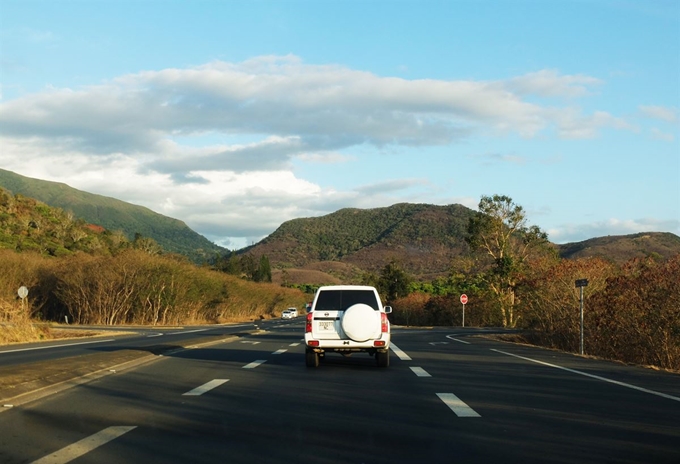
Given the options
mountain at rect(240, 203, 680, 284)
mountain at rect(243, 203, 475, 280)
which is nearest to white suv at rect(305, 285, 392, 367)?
mountain at rect(240, 203, 680, 284)

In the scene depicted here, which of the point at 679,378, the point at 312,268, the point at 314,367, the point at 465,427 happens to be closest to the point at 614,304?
the point at 679,378

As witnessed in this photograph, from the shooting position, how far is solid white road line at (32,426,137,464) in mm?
7844

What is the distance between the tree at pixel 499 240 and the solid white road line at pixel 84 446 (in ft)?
203

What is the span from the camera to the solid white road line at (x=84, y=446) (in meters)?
7.84

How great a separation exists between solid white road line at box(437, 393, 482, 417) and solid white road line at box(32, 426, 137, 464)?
4502mm

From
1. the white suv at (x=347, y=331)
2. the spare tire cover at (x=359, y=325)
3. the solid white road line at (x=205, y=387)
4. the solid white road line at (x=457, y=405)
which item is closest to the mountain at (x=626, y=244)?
the white suv at (x=347, y=331)

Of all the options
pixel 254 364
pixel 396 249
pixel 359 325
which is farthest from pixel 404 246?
pixel 359 325

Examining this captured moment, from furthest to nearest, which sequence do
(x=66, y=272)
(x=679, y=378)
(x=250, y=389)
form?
1. (x=66, y=272)
2. (x=679, y=378)
3. (x=250, y=389)

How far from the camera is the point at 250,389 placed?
45.4 ft

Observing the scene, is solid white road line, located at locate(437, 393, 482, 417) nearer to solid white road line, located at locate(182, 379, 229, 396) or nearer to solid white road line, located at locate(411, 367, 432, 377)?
solid white road line, located at locate(411, 367, 432, 377)

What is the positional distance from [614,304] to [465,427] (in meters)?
18.7

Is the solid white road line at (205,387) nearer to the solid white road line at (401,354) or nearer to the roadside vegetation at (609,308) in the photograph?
the solid white road line at (401,354)

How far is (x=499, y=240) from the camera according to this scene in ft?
235

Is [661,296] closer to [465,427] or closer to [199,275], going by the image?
[465,427]
